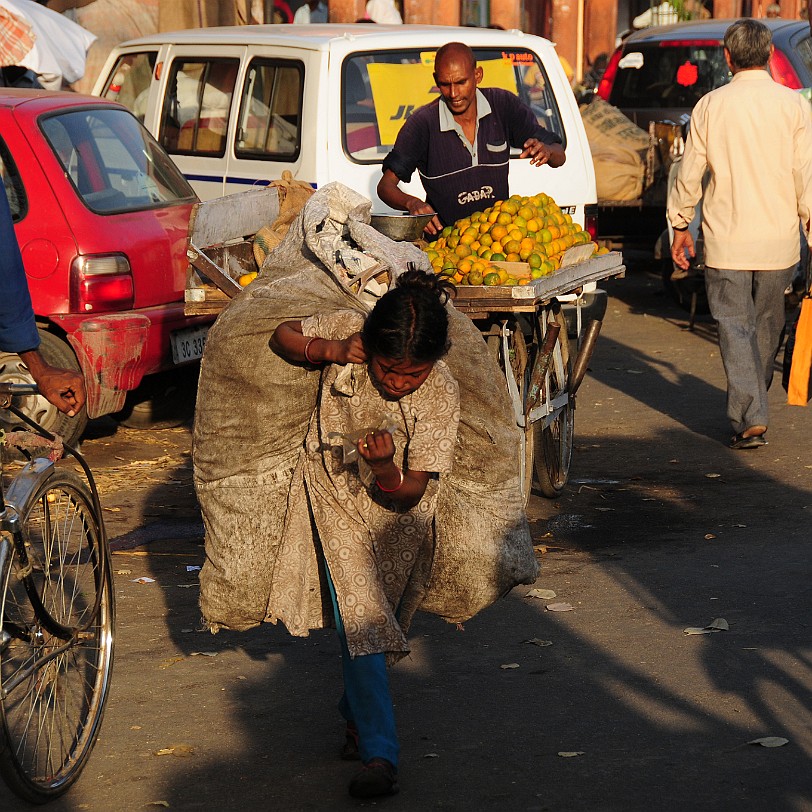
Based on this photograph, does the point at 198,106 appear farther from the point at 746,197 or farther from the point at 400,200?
the point at 746,197

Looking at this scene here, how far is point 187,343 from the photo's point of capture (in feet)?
26.9

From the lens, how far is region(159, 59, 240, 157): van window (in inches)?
374

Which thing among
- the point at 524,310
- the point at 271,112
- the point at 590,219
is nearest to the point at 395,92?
the point at 271,112

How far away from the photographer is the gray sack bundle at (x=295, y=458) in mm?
4316

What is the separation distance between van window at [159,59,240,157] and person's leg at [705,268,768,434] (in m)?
3.22

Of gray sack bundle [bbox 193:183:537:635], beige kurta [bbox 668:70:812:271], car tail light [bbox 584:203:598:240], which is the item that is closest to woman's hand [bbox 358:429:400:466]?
gray sack bundle [bbox 193:183:537:635]

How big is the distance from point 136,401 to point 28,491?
515 centimetres

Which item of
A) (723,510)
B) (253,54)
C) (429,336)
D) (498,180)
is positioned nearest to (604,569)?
(723,510)

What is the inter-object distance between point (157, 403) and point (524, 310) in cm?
376

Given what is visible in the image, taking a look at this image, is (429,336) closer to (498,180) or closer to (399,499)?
(399,499)

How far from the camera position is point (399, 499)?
4.07 meters

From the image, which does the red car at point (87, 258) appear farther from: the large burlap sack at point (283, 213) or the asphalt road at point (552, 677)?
the large burlap sack at point (283, 213)

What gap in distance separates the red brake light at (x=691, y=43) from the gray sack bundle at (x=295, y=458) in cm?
1057

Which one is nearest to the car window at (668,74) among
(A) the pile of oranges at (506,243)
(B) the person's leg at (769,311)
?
(B) the person's leg at (769,311)
